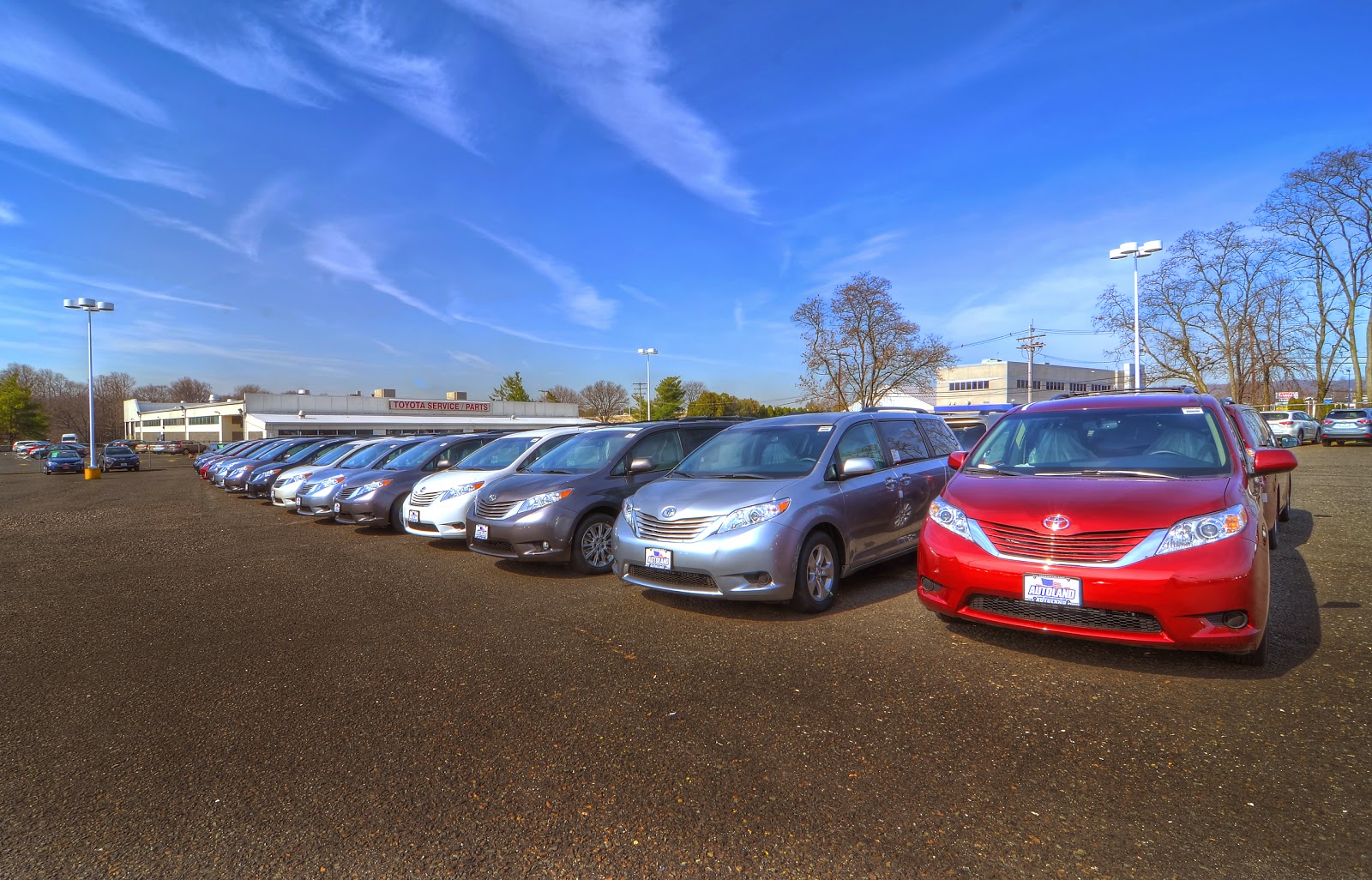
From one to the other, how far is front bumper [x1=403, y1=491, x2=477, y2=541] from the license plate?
638cm

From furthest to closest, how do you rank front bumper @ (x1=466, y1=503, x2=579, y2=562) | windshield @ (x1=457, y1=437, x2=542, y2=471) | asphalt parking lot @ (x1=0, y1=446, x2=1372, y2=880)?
windshield @ (x1=457, y1=437, x2=542, y2=471)
front bumper @ (x1=466, y1=503, x2=579, y2=562)
asphalt parking lot @ (x1=0, y1=446, x2=1372, y2=880)

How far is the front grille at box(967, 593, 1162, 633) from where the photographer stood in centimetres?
382

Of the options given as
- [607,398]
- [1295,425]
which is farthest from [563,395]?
[1295,425]

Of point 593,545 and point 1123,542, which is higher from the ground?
point 1123,542

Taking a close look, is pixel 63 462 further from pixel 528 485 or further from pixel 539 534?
pixel 539 534

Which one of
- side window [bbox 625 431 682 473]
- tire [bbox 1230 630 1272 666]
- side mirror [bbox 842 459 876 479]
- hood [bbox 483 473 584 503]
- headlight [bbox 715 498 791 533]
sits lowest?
tire [bbox 1230 630 1272 666]

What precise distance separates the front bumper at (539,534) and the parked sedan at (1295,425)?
32461mm

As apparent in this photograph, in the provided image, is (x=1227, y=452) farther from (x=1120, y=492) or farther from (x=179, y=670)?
(x=179, y=670)

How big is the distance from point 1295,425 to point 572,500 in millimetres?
35056

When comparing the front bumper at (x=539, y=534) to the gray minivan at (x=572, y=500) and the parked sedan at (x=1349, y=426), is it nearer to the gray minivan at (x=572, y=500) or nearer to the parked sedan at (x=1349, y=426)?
the gray minivan at (x=572, y=500)

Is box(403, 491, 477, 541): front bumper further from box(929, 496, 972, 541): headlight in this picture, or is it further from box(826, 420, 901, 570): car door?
box(929, 496, 972, 541): headlight

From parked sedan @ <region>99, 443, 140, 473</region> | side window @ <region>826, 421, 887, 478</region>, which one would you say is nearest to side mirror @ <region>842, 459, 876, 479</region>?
side window @ <region>826, 421, 887, 478</region>

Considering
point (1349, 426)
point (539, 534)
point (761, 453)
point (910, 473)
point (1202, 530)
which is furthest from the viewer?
point (1349, 426)

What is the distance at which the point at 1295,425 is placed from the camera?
2970 centimetres
